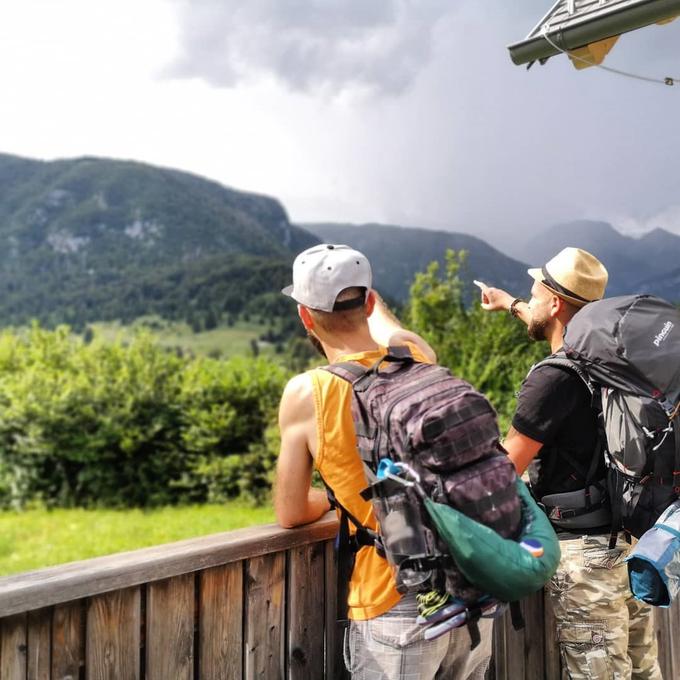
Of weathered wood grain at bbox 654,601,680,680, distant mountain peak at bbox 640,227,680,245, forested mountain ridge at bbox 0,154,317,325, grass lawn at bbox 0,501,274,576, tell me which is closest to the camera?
weathered wood grain at bbox 654,601,680,680

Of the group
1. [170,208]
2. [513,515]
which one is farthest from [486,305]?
[170,208]

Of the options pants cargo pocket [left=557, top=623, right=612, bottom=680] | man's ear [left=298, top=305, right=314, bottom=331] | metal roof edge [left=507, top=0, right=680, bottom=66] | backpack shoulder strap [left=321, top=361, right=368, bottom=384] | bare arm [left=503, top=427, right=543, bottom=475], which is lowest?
pants cargo pocket [left=557, top=623, right=612, bottom=680]

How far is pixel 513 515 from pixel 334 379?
530 millimetres

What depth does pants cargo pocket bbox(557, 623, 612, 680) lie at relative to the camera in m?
2.27

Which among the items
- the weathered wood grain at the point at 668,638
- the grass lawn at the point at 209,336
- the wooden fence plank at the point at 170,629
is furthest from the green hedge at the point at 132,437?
the grass lawn at the point at 209,336

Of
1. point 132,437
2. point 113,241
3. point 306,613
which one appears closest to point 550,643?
point 306,613

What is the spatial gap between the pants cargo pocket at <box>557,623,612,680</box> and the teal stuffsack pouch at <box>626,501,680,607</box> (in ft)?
1.19

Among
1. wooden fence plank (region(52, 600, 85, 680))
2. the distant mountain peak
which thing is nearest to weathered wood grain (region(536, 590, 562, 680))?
wooden fence plank (region(52, 600, 85, 680))

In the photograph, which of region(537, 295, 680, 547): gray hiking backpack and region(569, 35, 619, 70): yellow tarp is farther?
region(569, 35, 619, 70): yellow tarp

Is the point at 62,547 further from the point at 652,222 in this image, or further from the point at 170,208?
the point at 170,208

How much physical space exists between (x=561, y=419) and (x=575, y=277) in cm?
56

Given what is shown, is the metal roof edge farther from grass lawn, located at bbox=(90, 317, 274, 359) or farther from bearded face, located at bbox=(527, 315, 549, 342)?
grass lawn, located at bbox=(90, 317, 274, 359)

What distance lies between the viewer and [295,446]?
1.80m

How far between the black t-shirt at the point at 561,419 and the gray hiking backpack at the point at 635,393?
0.13 feet
